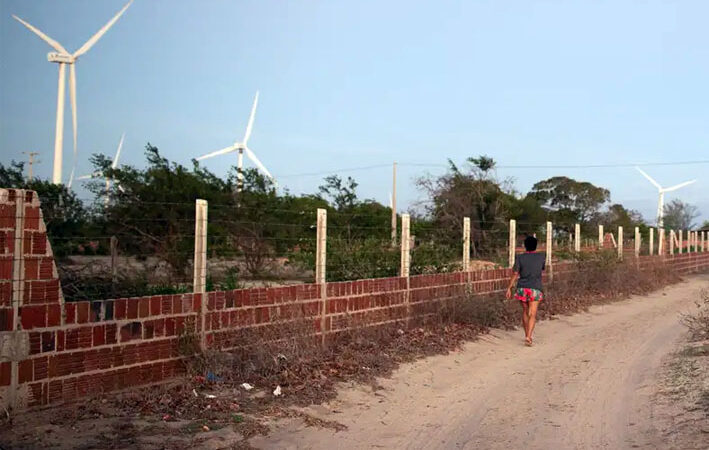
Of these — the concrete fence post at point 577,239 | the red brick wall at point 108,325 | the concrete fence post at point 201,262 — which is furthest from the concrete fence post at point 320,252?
the concrete fence post at point 577,239

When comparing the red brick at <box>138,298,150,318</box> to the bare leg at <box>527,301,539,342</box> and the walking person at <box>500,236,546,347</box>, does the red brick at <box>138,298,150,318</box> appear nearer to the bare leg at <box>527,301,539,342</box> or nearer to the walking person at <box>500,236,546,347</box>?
the walking person at <box>500,236,546,347</box>

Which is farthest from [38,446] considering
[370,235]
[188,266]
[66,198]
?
[370,235]

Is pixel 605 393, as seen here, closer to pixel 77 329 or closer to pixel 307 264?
pixel 307 264

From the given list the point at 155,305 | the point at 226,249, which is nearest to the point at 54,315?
the point at 155,305

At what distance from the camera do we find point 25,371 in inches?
223

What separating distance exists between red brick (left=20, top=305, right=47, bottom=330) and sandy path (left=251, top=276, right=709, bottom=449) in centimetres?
206

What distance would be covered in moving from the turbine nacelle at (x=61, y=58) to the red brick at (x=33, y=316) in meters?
16.4

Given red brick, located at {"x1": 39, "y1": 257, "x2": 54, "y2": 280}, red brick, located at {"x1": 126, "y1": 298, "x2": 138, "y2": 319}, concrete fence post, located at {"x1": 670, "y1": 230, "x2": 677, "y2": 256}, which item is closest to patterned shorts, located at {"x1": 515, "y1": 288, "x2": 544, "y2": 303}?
red brick, located at {"x1": 126, "y1": 298, "x2": 138, "y2": 319}

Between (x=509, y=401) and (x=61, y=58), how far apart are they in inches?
698

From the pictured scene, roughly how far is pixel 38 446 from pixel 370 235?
6.86m

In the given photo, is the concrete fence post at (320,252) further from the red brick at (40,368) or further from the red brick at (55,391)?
the red brick at (40,368)

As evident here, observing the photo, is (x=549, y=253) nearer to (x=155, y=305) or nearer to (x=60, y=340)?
(x=155, y=305)

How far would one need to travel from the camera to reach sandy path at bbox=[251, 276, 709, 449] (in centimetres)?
608

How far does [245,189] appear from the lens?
12.1m
